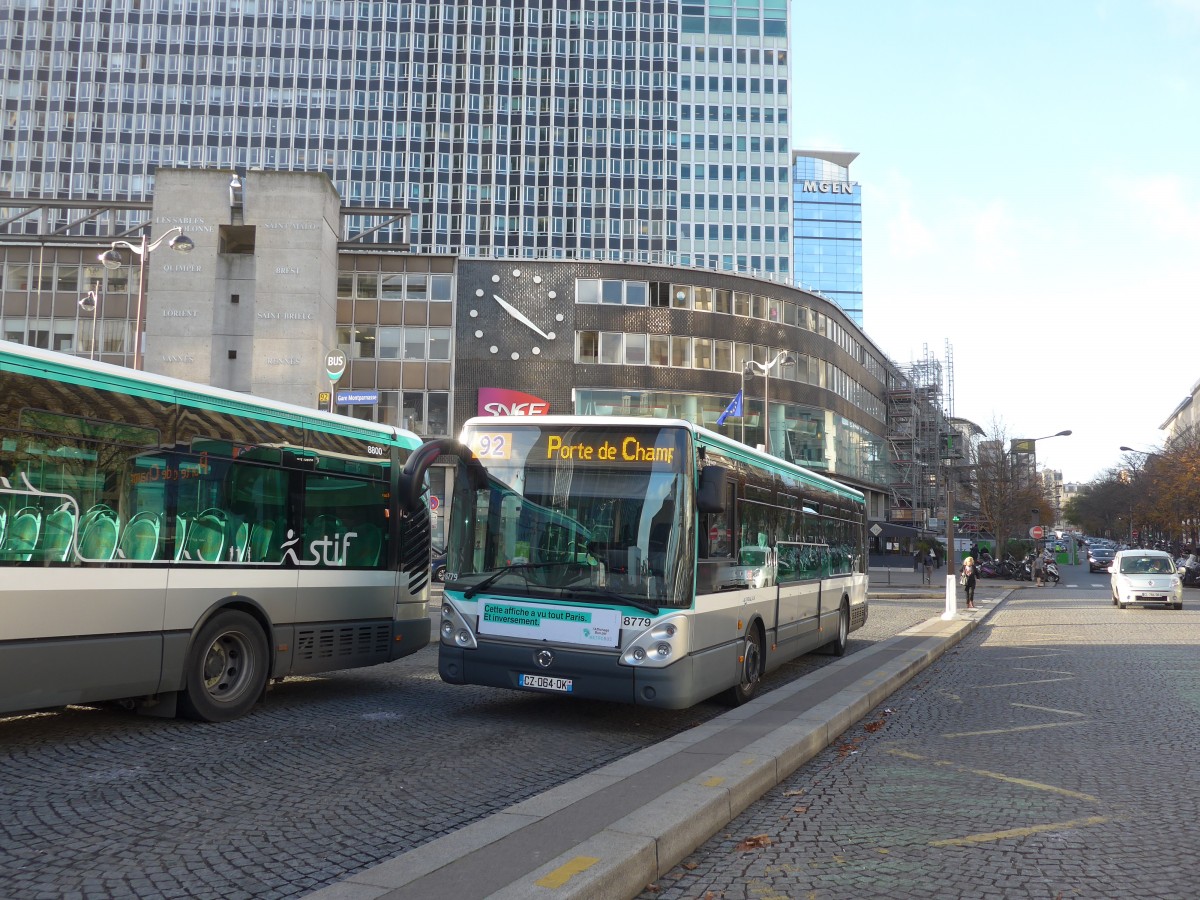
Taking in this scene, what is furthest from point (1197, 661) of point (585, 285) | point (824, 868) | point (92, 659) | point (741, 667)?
point (585, 285)

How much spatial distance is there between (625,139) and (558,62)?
31.2ft

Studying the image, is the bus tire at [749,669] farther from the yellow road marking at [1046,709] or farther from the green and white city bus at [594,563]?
the yellow road marking at [1046,709]

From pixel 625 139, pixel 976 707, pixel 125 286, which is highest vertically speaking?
pixel 625 139

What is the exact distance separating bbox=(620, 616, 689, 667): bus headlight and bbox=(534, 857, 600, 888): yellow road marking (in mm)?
3672

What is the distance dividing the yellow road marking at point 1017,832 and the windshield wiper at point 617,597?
10.6 ft

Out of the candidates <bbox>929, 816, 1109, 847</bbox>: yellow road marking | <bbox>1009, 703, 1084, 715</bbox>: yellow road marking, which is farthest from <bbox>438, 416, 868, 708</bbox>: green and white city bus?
<bbox>1009, 703, 1084, 715</bbox>: yellow road marking

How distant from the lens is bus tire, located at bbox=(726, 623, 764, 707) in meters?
9.97

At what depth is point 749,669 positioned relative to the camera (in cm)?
1032

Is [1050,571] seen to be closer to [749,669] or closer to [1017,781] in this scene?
[749,669]

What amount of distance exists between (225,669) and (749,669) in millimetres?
5084

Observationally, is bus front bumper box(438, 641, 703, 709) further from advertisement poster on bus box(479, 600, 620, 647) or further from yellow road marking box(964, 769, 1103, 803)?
yellow road marking box(964, 769, 1103, 803)

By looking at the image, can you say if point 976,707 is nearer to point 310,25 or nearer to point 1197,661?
point 1197,661

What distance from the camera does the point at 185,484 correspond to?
8211 millimetres

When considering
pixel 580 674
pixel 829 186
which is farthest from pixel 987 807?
pixel 829 186
